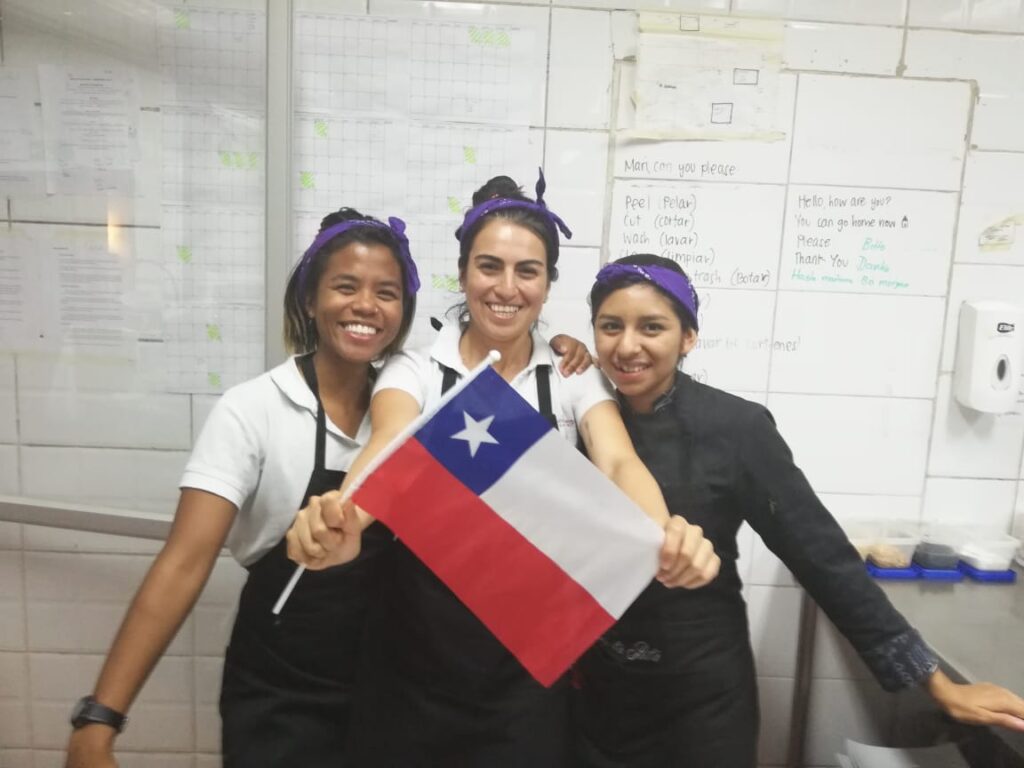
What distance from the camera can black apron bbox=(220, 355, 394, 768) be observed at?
1073 mm

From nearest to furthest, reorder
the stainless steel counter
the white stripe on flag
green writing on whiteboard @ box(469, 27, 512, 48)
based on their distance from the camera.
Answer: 1. the white stripe on flag
2. the stainless steel counter
3. green writing on whiteboard @ box(469, 27, 512, 48)

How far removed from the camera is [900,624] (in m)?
1.06

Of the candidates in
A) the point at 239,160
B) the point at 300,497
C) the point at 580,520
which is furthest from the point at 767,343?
the point at 239,160

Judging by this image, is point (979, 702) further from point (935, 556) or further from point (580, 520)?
point (580, 520)

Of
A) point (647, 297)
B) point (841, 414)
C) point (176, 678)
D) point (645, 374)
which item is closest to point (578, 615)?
point (645, 374)

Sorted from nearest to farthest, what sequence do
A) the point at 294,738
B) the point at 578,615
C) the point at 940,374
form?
the point at 578,615, the point at 294,738, the point at 940,374

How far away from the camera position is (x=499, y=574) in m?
0.99

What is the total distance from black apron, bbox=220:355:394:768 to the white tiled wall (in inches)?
23.8

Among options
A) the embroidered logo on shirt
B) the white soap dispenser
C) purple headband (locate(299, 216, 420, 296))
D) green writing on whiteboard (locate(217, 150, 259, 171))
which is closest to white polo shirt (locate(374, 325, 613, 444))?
purple headband (locate(299, 216, 420, 296))

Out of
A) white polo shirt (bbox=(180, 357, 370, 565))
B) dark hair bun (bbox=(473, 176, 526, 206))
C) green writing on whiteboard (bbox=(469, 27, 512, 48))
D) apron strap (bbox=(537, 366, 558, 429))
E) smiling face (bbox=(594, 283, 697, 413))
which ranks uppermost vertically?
green writing on whiteboard (bbox=(469, 27, 512, 48))

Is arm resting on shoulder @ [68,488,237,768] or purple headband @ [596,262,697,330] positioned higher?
purple headband @ [596,262,697,330]

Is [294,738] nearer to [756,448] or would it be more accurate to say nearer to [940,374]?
[756,448]

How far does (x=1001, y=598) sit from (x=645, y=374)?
3.31 ft

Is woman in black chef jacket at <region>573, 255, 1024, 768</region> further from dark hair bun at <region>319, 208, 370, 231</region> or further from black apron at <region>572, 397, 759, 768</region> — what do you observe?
dark hair bun at <region>319, 208, 370, 231</region>
